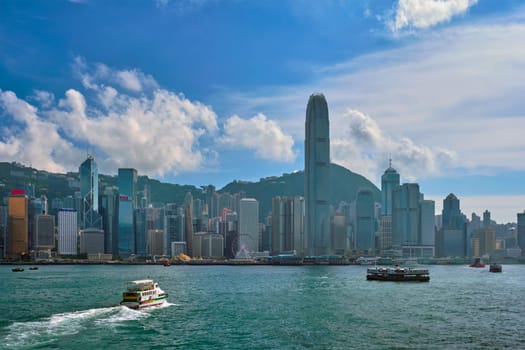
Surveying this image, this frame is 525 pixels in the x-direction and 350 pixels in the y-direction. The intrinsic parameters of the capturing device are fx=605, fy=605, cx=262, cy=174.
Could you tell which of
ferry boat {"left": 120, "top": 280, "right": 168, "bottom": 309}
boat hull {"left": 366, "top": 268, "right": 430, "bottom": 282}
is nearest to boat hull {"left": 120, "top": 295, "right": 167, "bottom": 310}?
ferry boat {"left": 120, "top": 280, "right": 168, "bottom": 309}

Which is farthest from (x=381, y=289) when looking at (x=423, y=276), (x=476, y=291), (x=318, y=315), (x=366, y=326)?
(x=366, y=326)

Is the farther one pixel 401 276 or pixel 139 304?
pixel 401 276

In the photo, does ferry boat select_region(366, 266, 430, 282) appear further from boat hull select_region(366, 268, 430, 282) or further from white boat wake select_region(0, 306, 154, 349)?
white boat wake select_region(0, 306, 154, 349)

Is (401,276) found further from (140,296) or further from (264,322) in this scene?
(140,296)

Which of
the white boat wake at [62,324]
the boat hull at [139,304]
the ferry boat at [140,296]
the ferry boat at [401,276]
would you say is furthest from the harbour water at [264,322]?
the ferry boat at [401,276]

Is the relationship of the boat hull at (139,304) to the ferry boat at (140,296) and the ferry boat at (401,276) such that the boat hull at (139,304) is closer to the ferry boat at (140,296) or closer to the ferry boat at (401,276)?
Result: the ferry boat at (140,296)

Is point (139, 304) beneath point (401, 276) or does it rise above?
above

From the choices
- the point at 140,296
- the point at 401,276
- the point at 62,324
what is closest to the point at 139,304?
the point at 140,296

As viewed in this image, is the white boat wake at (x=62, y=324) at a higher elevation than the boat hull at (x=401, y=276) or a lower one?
higher

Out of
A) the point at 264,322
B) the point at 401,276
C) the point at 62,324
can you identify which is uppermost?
the point at 62,324
